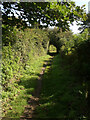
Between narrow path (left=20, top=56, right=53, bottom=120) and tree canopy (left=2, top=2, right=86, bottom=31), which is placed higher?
tree canopy (left=2, top=2, right=86, bottom=31)

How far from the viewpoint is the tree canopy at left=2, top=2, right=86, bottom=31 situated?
127 inches

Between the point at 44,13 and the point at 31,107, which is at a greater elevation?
the point at 44,13

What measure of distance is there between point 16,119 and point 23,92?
2.44 meters

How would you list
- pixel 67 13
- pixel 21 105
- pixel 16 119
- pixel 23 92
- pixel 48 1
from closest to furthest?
1. pixel 48 1
2. pixel 67 13
3. pixel 16 119
4. pixel 21 105
5. pixel 23 92

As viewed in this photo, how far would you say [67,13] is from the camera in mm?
3381

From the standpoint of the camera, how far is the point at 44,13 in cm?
342

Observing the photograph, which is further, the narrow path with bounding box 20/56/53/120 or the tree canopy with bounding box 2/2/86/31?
the narrow path with bounding box 20/56/53/120

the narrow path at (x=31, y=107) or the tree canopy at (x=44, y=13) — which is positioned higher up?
the tree canopy at (x=44, y=13)

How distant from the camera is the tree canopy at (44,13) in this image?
3236mm

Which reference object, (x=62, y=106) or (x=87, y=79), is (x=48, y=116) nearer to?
(x=62, y=106)

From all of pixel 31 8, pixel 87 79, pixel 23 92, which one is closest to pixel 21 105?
pixel 23 92

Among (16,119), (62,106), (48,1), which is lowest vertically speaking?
(16,119)

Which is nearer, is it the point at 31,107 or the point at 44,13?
the point at 44,13

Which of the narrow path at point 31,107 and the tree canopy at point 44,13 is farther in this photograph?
the narrow path at point 31,107
